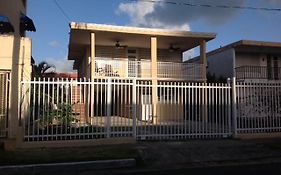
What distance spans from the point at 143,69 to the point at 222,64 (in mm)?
8555

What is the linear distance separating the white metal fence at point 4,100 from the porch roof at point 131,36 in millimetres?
10588

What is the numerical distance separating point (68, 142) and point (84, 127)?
0.88 metres

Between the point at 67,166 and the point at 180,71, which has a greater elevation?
the point at 180,71

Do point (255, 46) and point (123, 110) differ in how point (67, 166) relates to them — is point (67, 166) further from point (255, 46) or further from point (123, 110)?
point (255, 46)

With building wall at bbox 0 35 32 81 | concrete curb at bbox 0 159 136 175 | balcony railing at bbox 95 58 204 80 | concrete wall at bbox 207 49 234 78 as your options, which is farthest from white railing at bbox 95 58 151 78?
concrete curb at bbox 0 159 136 175

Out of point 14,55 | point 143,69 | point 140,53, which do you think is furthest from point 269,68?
point 14,55

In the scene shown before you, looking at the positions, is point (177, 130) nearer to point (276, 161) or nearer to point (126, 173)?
point (276, 161)

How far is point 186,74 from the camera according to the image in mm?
25078

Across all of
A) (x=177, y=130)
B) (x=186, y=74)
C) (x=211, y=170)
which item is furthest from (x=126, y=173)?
(x=186, y=74)

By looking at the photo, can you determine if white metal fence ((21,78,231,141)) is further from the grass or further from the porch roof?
the porch roof

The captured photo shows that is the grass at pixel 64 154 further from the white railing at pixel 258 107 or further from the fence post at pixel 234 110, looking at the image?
the white railing at pixel 258 107

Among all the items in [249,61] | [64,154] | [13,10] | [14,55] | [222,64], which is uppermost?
[13,10]

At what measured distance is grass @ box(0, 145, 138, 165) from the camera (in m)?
10.1

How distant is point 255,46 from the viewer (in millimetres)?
28094
